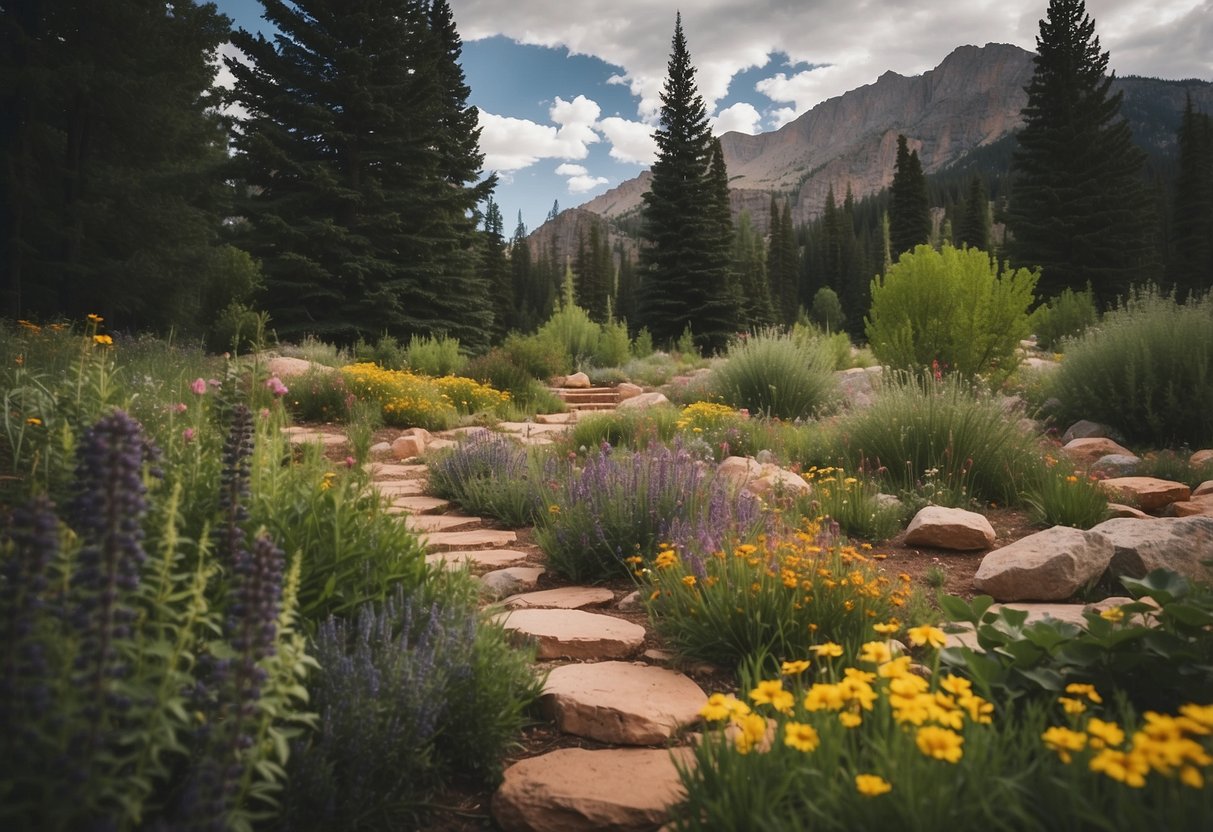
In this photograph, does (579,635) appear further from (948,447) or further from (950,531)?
(948,447)

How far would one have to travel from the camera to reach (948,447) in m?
4.56

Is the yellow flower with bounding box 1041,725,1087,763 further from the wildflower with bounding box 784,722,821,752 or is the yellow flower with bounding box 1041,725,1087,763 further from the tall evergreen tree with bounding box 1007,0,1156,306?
the tall evergreen tree with bounding box 1007,0,1156,306

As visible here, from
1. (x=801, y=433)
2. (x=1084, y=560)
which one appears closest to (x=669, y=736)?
(x=1084, y=560)

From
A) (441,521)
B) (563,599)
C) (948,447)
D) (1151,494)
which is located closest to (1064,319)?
(1151,494)

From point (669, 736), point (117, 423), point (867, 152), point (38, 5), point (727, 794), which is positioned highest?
point (867, 152)

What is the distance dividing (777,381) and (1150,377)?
11.6 feet

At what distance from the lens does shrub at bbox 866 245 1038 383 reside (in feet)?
26.0

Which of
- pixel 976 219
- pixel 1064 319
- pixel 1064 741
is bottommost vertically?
pixel 1064 741

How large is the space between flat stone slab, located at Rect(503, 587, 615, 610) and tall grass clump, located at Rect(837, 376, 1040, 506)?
2345mm

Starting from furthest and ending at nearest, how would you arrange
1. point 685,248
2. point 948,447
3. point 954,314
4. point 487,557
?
1. point 685,248
2. point 954,314
3. point 948,447
4. point 487,557

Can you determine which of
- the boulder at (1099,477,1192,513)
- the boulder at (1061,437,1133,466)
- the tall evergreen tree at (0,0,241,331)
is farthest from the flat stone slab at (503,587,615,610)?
the tall evergreen tree at (0,0,241,331)

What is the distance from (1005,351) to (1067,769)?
27.4 ft

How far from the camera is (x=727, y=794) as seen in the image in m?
1.27

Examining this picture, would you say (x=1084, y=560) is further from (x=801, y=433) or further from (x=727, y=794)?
(x=801, y=433)
